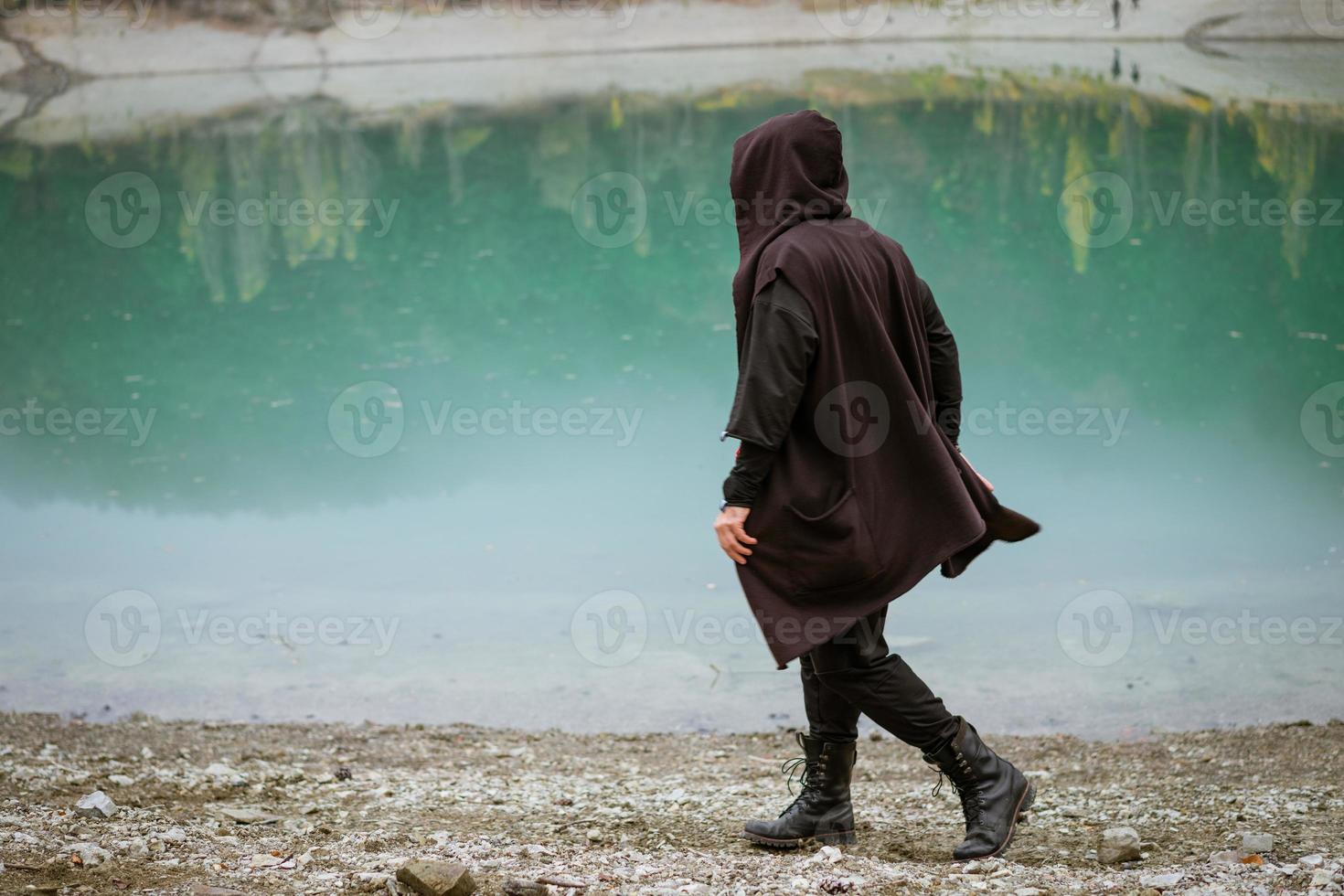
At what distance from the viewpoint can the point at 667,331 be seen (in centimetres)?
1080

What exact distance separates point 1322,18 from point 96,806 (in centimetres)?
2522

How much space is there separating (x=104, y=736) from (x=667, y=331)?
7.01m

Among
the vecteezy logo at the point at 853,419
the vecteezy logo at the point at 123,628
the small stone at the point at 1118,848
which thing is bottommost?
the vecteezy logo at the point at 123,628

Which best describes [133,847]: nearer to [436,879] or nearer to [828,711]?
[436,879]

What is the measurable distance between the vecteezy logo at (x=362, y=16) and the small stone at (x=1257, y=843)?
30403mm

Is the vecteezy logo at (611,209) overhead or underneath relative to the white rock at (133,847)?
overhead

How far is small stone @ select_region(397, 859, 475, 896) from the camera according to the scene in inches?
100

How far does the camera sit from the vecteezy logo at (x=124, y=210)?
17.4 m

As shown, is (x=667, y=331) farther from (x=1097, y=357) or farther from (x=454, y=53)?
(x=454, y=53)

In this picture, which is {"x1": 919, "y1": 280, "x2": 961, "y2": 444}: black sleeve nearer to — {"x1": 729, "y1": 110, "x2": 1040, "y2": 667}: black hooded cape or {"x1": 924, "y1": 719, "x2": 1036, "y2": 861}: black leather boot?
{"x1": 729, "y1": 110, "x2": 1040, "y2": 667}: black hooded cape

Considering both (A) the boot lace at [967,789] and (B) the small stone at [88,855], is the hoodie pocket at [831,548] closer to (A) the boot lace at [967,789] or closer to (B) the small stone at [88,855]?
(A) the boot lace at [967,789]

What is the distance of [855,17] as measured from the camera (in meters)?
29.7

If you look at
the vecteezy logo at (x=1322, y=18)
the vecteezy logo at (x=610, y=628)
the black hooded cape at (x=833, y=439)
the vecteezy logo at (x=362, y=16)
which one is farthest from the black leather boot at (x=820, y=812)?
the vecteezy logo at (x=362, y=16)

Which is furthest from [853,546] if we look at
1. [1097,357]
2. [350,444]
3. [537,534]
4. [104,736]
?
[1097,357]
